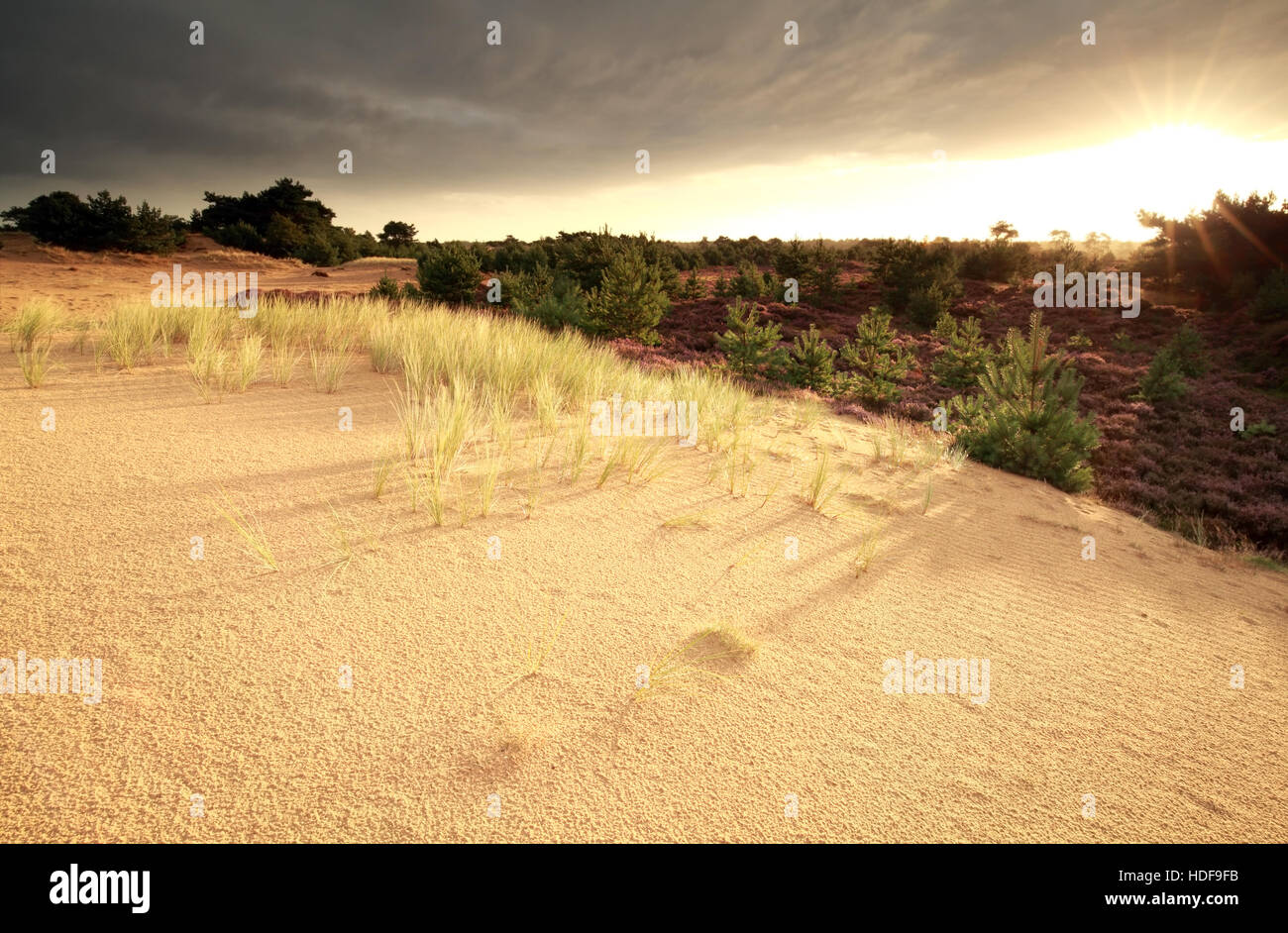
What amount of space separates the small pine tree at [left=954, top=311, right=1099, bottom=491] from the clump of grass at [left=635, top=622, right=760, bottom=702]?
290 inches

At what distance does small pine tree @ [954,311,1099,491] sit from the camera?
8.39 metres

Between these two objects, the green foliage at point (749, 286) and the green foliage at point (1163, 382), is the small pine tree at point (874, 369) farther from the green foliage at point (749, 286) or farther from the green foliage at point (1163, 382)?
the green foliage at point (749, 286)

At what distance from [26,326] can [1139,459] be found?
18.2m

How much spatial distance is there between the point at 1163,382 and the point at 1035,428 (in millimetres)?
8971

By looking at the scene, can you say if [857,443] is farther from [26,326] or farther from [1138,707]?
[26,326]

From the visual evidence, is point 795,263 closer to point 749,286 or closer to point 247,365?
point 749,286

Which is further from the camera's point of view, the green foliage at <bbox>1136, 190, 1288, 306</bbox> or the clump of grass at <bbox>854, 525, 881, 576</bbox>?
the green foliage at <bbox>1136, 190, 1288, 306</bbox>

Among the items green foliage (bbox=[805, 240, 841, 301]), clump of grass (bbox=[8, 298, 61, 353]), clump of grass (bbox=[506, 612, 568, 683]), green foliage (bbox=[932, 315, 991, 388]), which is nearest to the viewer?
clump of grass (bbox=[506, 612, 568, 683])

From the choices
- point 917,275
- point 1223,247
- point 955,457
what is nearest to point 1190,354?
point 917,275

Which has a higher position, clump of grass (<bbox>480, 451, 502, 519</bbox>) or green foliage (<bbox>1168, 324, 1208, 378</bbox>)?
green foliage (<bbox>1168, 324, 1208, 378</bbox>)

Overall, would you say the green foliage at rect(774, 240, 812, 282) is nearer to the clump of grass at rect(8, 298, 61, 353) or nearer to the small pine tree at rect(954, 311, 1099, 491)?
the small pine tree at rect(954, 311, 1099, 491)

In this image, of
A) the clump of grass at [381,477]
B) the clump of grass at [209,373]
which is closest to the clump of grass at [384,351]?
the clump of grass at [209,373]

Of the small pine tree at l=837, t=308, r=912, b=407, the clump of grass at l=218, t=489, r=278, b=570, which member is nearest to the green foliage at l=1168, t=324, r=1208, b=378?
the small pine tree at l=837, t=308, r=912, b=407

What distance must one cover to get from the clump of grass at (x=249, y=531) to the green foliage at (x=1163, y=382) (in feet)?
61.0
